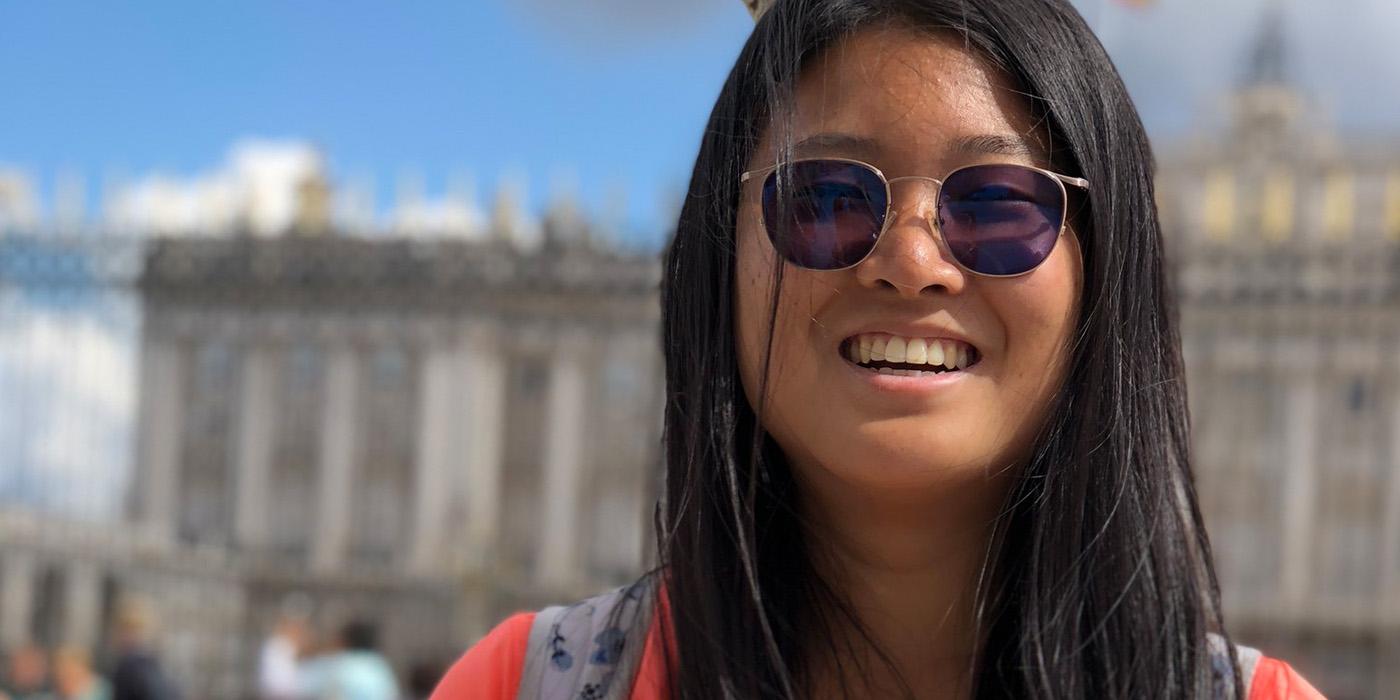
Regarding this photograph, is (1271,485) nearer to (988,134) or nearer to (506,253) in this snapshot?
(506,253)

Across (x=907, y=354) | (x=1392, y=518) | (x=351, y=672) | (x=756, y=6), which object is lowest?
(x=1392, y=518)

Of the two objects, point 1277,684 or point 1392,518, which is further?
point 1392,518

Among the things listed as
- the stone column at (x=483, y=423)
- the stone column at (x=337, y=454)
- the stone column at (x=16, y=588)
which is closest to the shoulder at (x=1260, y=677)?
the stone column at (x=16, y=588)

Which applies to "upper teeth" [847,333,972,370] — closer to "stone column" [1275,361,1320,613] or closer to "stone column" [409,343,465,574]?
"stone column" [409,343,465,574]

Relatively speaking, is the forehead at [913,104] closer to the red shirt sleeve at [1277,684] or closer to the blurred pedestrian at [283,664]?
the red shirt sleeve at [1277,684]

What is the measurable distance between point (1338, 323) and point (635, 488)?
1357cm

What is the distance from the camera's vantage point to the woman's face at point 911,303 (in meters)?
1.74

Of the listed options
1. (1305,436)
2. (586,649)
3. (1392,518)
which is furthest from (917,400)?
(1305,436)

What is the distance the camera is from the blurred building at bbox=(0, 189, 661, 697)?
A: 98.0 feet

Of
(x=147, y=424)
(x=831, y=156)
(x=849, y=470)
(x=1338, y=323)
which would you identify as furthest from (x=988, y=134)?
(x=147, y=424)

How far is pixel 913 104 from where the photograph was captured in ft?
5.83

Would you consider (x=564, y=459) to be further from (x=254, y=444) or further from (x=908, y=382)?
(x=908, y=382)

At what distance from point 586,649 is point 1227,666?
766 millimetres

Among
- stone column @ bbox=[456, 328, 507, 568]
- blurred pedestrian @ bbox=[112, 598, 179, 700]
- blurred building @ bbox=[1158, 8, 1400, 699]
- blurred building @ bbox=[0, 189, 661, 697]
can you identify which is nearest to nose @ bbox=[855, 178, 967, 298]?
blurred pedestrian @ bbox=[112, 598, 179, 700]
